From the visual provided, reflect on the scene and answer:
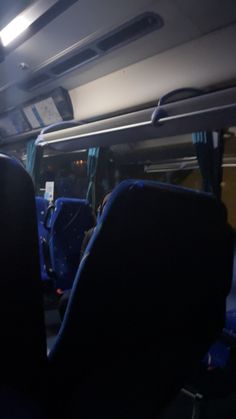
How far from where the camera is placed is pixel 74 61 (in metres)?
3.15

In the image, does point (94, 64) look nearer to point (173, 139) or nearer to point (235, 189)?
point (173, 139)

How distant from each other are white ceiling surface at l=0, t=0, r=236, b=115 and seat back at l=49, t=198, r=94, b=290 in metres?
1.25

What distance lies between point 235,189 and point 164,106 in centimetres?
111

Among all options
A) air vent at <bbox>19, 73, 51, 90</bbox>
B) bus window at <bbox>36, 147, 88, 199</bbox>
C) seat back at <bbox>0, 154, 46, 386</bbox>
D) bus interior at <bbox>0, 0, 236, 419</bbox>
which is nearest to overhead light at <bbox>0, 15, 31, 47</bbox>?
bus interior at <bbox>0, 0, 236, 419</bbox>

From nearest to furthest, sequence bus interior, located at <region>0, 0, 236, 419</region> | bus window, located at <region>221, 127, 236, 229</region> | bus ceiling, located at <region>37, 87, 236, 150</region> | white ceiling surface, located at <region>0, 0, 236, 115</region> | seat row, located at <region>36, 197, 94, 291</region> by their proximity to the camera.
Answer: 1. bus interior, located at <region>0, 0, 236, 419</region>
2. white ceiling surface, located at <region>0, 0, 236, 115</region>
3. bus ceiling, located at <region>37, 87, 236, 150</region>
4. seat row, located at <region>36, 197, 94, 291</region>
5. bus window, located at <region>221, 127, 236, 229</region>

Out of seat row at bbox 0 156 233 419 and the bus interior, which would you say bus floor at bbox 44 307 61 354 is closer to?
the bus interior

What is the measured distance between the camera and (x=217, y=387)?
285 cm

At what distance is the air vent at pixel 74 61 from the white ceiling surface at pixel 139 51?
103 mm

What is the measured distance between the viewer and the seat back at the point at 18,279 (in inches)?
25.4

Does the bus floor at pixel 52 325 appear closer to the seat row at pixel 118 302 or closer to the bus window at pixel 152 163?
the seat row at pixel 118 302

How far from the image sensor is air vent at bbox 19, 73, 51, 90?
3.55 meters

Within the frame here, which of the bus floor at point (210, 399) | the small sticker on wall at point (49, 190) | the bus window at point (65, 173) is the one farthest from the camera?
the small sticker on wall at point (49, 190)

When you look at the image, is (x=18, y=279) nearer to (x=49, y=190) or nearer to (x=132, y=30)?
(x=132, y=30)

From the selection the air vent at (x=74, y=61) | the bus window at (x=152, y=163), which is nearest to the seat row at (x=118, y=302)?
the air vent at (x=74, y=61)
